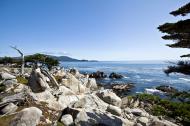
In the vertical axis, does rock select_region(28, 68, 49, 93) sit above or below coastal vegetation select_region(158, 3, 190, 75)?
below

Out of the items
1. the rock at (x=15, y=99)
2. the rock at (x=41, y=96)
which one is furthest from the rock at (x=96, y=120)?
the rock at (x=41, y=96)

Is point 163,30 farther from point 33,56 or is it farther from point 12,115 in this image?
point 33,56

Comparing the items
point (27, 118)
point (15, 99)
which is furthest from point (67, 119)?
point (15, 99)

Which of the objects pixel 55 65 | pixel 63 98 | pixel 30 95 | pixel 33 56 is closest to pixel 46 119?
pixel 30 95

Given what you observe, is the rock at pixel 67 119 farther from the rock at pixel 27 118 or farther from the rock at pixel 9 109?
the rock at pixel 9 109

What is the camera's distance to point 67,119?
12930 millimetres

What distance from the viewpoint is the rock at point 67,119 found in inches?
500

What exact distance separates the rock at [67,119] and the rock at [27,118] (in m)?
1.54

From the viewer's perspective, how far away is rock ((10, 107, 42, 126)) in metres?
11.1

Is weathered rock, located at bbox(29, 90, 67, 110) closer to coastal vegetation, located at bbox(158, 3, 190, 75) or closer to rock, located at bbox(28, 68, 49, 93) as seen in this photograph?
rock, located at bbox(28, 68, 49, 93)

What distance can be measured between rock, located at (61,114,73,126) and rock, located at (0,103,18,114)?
288cm

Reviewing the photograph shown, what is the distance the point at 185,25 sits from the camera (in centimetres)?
1148

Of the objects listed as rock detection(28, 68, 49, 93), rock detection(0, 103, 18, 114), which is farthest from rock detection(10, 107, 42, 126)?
rock detection(28, 68, 49, 93)

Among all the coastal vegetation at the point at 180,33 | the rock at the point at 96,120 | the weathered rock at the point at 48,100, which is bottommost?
the rock at the point at 96,120
